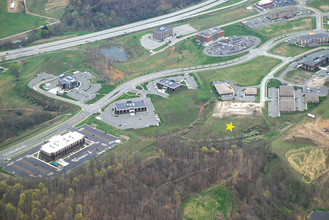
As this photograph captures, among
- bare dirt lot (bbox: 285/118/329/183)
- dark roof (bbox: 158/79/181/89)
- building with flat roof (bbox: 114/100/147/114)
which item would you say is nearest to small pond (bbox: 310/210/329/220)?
bare dirt lot (bbox: 285/118/329/183)

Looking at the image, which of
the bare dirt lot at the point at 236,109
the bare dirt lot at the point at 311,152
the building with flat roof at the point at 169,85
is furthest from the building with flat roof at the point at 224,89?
the bare dirt lot at the point at 311,152

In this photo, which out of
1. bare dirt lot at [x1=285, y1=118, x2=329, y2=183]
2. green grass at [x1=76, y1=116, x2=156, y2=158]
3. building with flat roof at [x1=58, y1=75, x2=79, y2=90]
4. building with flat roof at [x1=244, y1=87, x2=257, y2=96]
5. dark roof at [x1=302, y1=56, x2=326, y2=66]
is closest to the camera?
bare dirt lot at [x1=285, y1=118, x2=329, y2=183]

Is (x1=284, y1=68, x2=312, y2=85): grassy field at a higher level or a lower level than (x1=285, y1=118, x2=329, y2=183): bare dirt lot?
higher

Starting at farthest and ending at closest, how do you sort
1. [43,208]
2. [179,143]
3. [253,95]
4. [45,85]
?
[45,85] < [253,95] < [179,143] < [43,208]

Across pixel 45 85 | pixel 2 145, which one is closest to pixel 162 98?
pixel 45 85

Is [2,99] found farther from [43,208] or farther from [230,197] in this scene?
[230,197]

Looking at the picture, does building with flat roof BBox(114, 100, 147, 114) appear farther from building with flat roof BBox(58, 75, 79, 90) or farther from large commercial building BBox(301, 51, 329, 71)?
large commercial building BBox(301, 51, 329, 71)
